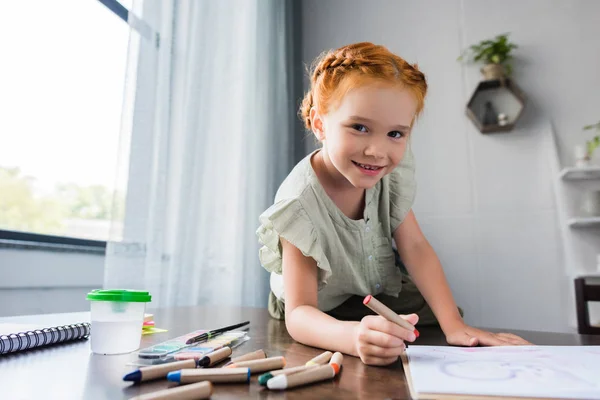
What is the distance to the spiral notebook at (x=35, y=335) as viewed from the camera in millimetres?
445

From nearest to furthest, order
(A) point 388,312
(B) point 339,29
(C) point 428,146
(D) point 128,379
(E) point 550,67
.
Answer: (D) point 128,379, (A) point 388,312, (E) point 550,67, (C) point 428,146, (B) point 339,29

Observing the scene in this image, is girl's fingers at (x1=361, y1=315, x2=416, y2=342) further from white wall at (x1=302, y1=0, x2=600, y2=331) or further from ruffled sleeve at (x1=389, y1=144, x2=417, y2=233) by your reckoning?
white wall at (x1=302, y1=0, x2=600, y2=331)

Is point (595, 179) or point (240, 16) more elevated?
point (240, 16)

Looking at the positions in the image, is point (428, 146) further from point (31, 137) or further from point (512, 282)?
point (31, 137)

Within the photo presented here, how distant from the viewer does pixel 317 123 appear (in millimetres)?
808

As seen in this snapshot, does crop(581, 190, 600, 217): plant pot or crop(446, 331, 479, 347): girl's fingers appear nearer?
crop(446, 331, 479, 347): girl's fingers

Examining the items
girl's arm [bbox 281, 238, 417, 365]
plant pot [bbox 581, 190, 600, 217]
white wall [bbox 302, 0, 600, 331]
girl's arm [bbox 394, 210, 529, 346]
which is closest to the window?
girl's arm [bbox 281, 238, 417, 365]

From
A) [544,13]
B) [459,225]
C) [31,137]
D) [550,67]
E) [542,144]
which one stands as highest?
[544,13]

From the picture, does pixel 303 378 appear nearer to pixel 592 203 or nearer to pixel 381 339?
pixel 381 339

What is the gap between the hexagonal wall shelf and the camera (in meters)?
1.86

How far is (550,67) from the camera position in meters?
1.90

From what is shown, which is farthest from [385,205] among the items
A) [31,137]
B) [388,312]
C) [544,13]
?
[544,13]

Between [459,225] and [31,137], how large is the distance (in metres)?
1.68

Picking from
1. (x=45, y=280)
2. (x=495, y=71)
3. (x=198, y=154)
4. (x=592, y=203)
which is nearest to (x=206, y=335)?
(x=45, y=280)
